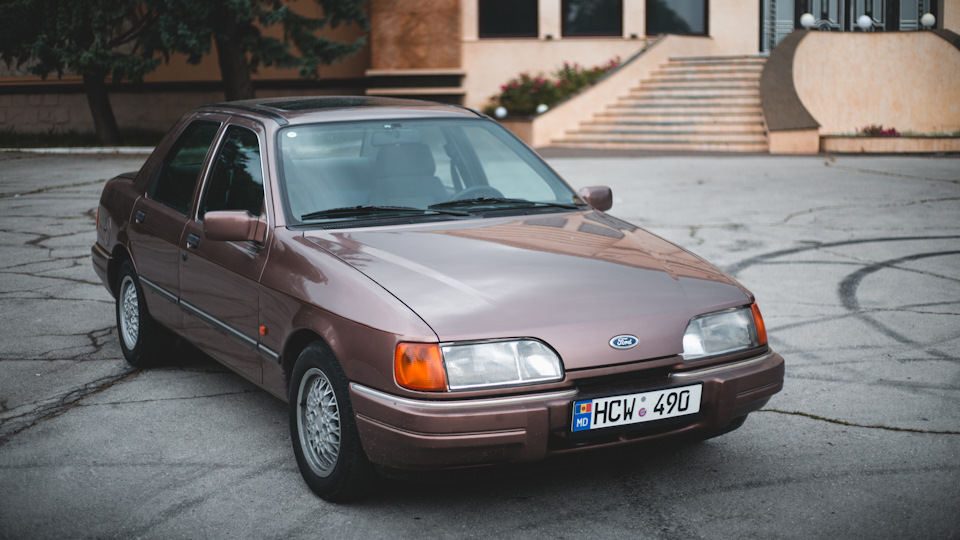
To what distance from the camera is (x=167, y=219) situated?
496 cm

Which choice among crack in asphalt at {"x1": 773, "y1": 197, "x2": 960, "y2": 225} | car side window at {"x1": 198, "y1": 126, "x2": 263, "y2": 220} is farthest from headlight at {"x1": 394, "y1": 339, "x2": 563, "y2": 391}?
crack in asphalt at {"x1": 773, "y1": 197, "x2": 960, "y2": 225}

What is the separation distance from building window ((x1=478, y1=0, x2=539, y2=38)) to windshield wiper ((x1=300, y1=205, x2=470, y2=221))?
20513 mm

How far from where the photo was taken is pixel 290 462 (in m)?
4.02

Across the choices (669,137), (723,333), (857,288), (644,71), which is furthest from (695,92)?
(723,333)

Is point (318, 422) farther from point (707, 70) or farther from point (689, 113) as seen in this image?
point (707, 70)

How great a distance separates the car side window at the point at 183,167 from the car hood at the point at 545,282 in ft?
4.17

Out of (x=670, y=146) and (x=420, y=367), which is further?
(x=670, y=146)

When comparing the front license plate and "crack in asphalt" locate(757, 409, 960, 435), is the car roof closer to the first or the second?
the front license plate

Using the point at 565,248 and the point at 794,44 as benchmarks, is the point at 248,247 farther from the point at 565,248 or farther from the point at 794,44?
the point at 794,44

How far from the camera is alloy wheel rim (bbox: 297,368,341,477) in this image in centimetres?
354

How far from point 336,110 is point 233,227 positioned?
0.92m

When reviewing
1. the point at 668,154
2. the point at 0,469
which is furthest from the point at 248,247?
the point at 668,154

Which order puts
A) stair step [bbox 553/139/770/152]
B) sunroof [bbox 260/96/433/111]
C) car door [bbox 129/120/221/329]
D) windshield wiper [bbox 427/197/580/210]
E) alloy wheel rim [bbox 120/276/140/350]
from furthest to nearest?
stair step [bbox 553/139/770/152]
alloy wheel rim [bbox 120/276/140/350]
car door [bbox 129/120/221/329]
sunroof [bbox 260/96/433/111]
windshield wiper [bbox 427/197/580/210]

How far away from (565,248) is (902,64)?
60.1 feet
